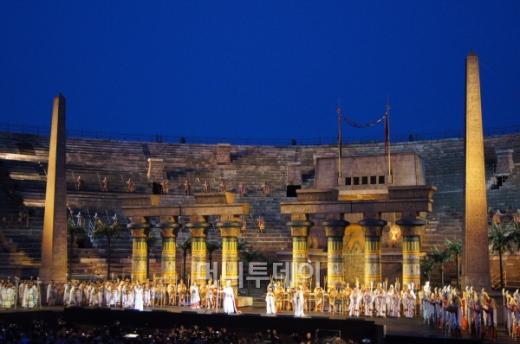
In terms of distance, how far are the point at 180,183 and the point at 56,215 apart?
83.4 ft

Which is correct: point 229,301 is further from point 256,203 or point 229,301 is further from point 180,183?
point 180,183

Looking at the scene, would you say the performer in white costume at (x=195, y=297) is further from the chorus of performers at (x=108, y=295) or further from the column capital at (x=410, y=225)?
the column capital at (x=410, y=225)

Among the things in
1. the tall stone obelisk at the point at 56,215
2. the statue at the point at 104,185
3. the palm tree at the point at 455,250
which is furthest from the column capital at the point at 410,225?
the statue at the point at 104,185

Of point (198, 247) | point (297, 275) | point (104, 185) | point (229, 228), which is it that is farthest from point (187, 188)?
point (297, 275)

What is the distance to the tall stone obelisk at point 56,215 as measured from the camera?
34.0 meters

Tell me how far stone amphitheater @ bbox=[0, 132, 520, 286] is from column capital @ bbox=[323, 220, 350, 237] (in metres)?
10.8

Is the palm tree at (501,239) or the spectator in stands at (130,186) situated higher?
the spectator in stands at (130,186)

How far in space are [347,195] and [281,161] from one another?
63.2ft

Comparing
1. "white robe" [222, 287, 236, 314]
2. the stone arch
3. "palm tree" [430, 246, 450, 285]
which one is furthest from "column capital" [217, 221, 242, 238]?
"palm tree" [430, 246, 450, 285]

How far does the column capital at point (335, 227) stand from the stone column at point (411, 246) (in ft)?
9.14

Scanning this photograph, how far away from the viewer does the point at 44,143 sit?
59.4 metres

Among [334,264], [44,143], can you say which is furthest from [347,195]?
[44,143]

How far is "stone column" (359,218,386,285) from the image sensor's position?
105 ft

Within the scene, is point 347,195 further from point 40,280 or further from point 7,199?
point 7,199
